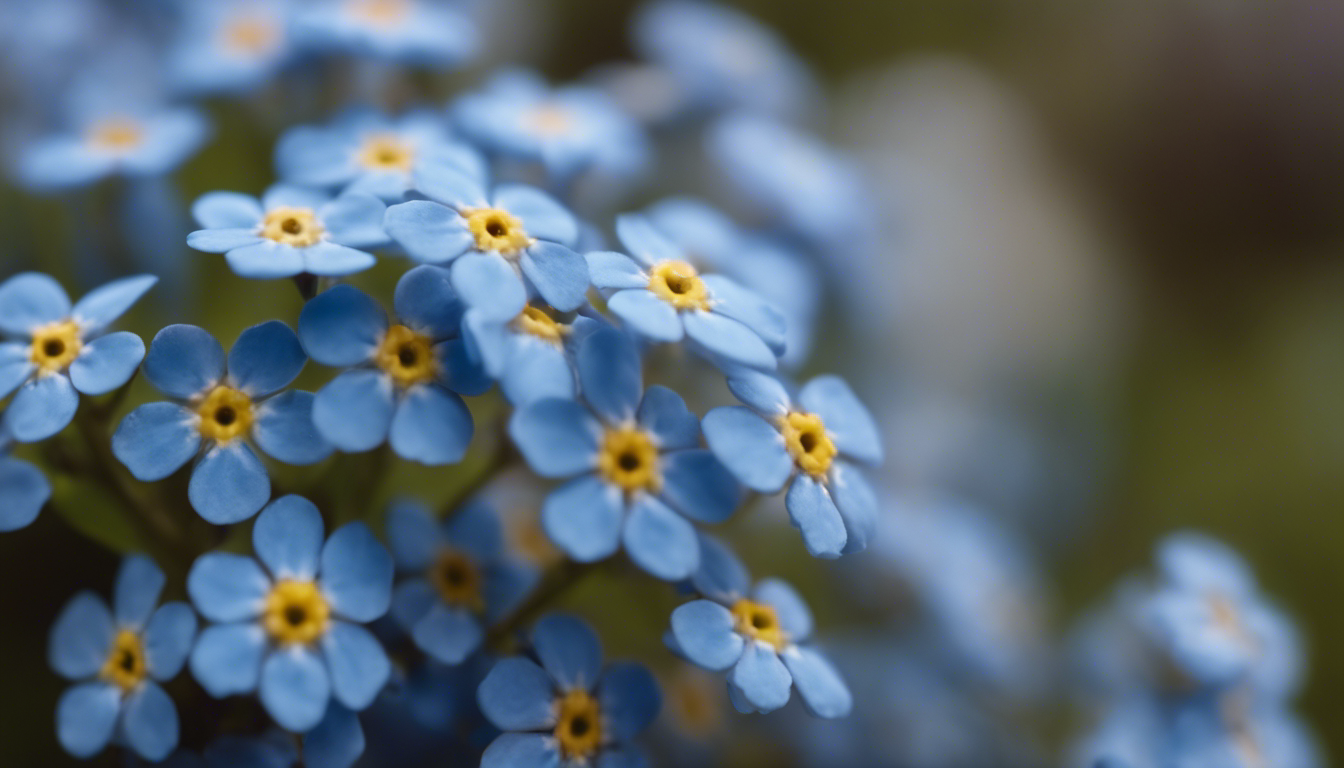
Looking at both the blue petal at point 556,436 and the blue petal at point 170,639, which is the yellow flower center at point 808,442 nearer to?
the blue petal at point 556,436

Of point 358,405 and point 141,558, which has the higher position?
point 358,405

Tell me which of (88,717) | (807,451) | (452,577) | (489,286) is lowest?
(88,717)

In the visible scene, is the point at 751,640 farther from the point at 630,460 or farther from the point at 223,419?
the point at 223,419

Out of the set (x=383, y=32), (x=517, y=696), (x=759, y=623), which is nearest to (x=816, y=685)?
(x=759, y=623)

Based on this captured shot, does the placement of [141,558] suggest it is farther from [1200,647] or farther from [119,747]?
[1200,647]

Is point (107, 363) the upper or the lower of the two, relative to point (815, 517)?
lower

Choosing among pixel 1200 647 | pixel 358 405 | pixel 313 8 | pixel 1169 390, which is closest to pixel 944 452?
pixel 1169 390

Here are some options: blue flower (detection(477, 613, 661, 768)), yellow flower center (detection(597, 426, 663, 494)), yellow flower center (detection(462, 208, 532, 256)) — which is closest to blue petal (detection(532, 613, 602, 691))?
blue flower (detection(477, 613, 661, 768))

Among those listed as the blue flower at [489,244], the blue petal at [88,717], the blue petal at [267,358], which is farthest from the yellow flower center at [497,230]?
the blue petal at [88,717]
